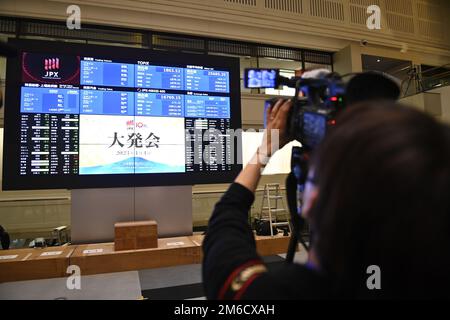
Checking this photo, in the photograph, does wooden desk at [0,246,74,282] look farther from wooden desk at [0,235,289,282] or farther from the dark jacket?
the dark jacket

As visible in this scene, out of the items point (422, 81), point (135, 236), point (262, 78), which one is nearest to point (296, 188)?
point (262, 78)

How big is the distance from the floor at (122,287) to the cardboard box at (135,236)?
16cm

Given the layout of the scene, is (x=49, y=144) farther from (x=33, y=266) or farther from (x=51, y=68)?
(x=33, y=266)

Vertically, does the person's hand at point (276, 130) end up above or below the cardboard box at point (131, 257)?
above

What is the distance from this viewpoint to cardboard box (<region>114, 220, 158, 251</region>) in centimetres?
187

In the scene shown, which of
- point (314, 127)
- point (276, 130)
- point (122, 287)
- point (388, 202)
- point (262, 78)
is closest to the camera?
point (388, 202)

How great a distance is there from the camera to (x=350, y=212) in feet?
1.19

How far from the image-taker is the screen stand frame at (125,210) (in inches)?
79.4

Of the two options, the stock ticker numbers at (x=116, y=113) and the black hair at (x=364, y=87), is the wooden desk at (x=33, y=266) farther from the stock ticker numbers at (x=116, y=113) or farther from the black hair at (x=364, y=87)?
the black hair at (x=364, y=87)

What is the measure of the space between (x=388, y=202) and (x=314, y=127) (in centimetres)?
28

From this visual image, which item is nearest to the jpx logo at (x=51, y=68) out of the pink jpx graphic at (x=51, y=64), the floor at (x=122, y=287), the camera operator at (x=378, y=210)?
the pink jpx graphic at (x=51, y=64)

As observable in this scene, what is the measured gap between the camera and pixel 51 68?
1937 mm

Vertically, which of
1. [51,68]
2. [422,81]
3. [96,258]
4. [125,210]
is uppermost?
[422,81]

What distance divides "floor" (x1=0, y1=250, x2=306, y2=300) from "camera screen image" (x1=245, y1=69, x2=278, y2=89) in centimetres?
85
